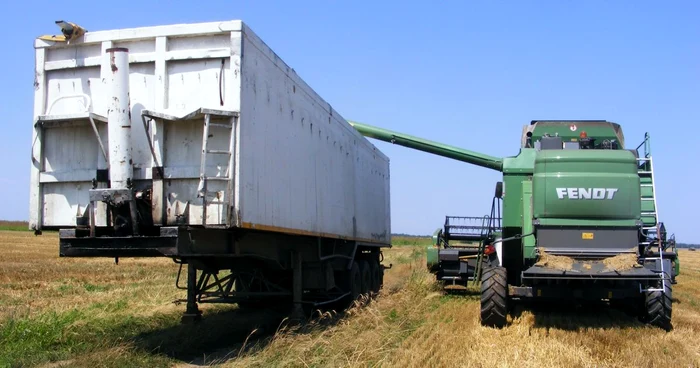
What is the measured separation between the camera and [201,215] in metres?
8.11

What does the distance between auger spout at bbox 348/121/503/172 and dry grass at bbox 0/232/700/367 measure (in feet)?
19.1

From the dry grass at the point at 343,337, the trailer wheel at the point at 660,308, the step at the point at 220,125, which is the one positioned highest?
the step at the point at 220,125

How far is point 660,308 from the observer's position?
1019cm

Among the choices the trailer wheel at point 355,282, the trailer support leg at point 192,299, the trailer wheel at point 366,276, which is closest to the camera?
the trailer support leg at point 192,299

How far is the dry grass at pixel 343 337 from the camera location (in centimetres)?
812

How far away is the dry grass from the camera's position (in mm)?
8125

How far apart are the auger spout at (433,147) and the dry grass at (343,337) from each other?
583 centimetres

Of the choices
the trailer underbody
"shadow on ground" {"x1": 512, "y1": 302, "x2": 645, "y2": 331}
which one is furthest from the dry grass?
the trailer underbody

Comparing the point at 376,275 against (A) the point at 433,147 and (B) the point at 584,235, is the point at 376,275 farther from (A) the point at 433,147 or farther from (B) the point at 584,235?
(B) the point at 584,235

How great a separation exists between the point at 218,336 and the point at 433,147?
10725mm

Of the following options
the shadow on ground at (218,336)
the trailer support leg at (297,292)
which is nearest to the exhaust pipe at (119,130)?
the shadow on ground at (218,336)

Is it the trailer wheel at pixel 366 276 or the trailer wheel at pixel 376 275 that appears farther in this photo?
the trailer wheel at pixel 376 275

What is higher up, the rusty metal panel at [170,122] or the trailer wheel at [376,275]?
the rusty metal panel at [170,122]

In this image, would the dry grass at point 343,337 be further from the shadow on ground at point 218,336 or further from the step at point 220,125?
the step at point 220,125
